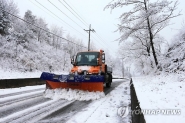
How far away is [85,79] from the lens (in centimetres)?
834

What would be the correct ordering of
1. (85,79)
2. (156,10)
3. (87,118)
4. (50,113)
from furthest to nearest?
(156,10) → (85,79) → (50,113) → (87,118)

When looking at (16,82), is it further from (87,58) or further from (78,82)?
(78,82)

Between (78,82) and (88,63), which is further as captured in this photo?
(88,63)

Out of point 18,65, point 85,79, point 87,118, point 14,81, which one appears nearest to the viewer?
point 87,118

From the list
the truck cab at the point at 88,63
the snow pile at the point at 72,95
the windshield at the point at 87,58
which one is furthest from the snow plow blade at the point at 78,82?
the windshield at the point at 87,58

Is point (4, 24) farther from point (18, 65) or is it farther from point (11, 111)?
point (11, 111)

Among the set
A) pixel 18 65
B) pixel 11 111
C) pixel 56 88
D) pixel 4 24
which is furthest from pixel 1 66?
pixel 11 111

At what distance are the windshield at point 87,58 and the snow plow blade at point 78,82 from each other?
2.27 m

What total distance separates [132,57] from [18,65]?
2036 centimetres

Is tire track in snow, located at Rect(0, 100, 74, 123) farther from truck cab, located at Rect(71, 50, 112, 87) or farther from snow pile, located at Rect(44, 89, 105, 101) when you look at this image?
truck cab, located at Rect(71, 50, 112, 87)

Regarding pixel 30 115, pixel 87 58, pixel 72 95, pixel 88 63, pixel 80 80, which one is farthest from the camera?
pixel 87 58

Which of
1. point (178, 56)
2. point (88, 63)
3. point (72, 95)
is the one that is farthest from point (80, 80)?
point (178, 56)

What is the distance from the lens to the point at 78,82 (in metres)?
8.41

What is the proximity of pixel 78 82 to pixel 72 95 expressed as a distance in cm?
66
